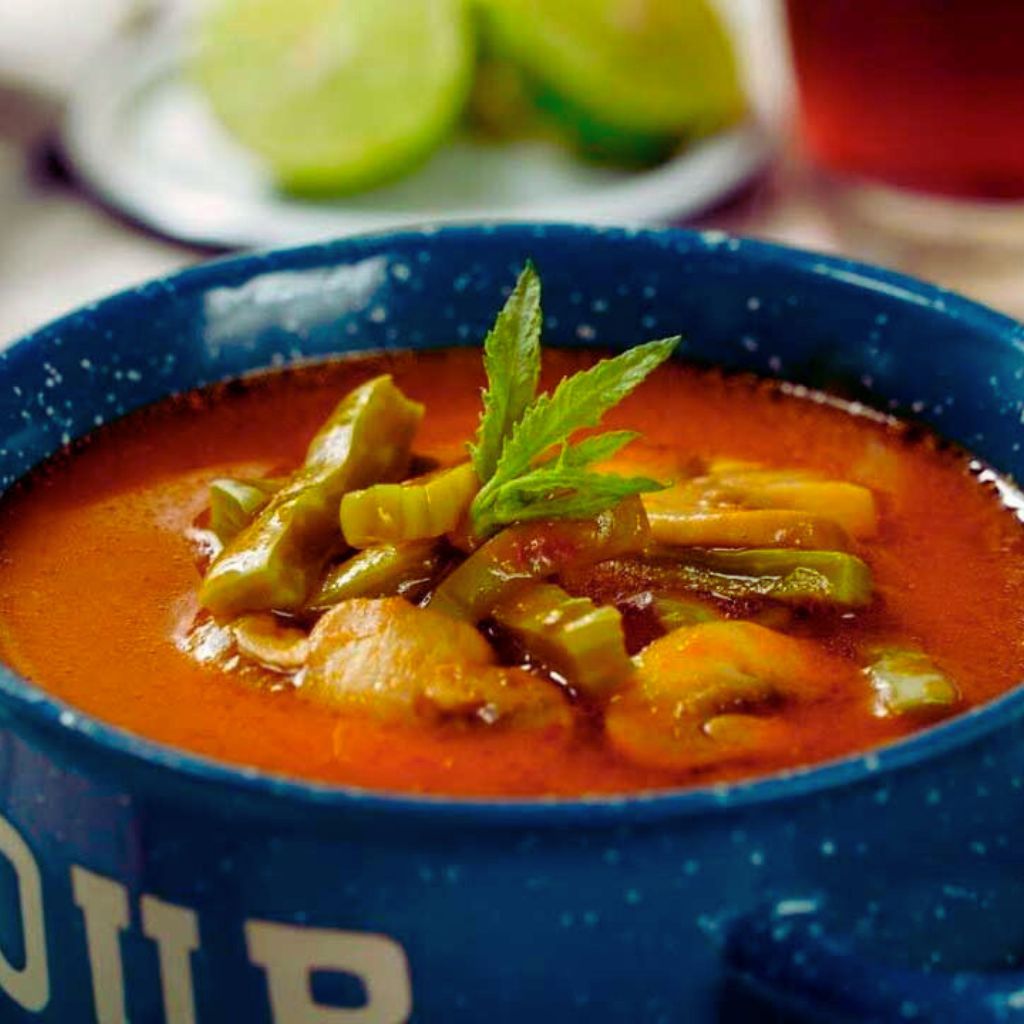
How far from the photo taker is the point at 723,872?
99 cm

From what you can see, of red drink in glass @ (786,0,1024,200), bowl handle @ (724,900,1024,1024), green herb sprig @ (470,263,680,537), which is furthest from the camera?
red drink in glass @ (786,0,1024,200)

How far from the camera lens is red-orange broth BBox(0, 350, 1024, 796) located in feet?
3.87

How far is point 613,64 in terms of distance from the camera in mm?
2723

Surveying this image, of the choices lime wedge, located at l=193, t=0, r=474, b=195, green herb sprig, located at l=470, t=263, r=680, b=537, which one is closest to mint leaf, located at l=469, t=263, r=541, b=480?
green herb sprig, located at l=470, t=263, r=680, b=537

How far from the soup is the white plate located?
3.21 feet

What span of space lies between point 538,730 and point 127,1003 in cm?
28

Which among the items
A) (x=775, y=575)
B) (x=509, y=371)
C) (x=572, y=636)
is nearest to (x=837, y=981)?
(x=572, y=636)

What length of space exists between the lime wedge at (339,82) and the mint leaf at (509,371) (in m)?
1.27

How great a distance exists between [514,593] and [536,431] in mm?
117

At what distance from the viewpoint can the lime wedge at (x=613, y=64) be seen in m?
2.71

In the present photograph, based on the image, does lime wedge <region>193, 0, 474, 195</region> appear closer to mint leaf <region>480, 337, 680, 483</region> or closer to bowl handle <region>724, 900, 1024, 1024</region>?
mint leaf <region>480, 337, 680, 483</region>

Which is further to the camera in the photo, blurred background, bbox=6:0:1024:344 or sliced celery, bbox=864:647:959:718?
blurred background, bbox=6:0:1024:344

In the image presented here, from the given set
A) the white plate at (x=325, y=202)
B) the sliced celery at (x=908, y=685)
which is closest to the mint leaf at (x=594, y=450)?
the sliced celery at (x=908, y=685)

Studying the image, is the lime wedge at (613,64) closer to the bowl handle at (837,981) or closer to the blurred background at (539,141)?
the blurred background at (539,141)
